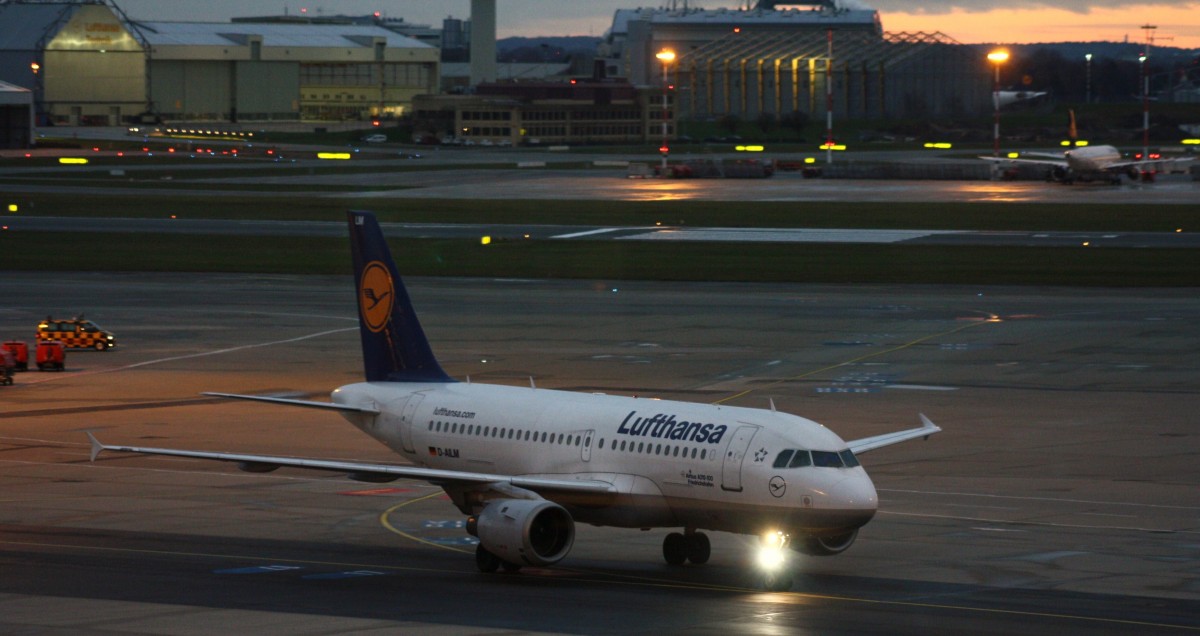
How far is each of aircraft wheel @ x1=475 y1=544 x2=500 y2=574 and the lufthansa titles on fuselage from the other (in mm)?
3240

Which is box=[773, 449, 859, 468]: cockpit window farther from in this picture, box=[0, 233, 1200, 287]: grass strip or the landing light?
box=[0, 233, 1200, 287]: grass strip

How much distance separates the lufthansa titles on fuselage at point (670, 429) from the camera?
27.7 meters

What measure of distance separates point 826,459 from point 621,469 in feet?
13.0

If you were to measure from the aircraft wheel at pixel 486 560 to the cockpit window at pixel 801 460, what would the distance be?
18.4 ft

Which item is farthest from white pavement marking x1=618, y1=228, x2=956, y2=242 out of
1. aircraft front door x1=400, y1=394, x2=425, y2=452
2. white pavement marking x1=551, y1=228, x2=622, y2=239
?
aircraft front door x1=400, y1=394, x2=425, y2=452

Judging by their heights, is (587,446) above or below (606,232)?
below

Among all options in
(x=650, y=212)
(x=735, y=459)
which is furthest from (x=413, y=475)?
(x=650, y=212)

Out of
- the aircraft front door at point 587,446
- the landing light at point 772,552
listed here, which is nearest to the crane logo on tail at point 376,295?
the aircraft front door at point 587,446

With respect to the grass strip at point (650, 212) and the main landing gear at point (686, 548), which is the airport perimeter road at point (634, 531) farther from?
the grass strip at point (650, 212)

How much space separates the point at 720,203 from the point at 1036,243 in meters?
36.5

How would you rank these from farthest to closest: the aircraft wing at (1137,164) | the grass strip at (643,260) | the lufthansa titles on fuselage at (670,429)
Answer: the aircraft wing at (1137,164), the grass strip at (643,260), the lufthansa titles on fuselage at (670,429)

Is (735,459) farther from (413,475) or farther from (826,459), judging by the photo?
(413,475)

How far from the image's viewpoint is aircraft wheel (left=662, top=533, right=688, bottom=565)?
29.1m

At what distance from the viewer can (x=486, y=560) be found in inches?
1115
